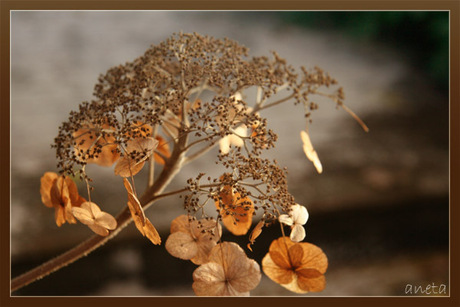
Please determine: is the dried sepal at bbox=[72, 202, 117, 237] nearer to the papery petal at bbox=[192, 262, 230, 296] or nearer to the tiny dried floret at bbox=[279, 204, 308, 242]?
the papery petal at bbox=[192, 262, 230, 296]

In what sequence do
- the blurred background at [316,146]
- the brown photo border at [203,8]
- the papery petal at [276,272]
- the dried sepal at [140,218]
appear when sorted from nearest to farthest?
1. the dried sepal at [140,218]
2. the papery petal at [276,272]
3. the brown photo border at [203,8]
4. the blurred background at [316,146]

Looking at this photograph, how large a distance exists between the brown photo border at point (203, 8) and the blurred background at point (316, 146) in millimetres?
121

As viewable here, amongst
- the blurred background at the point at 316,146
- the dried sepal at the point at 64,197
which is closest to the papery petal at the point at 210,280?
the dried sepal at the point at 64,197

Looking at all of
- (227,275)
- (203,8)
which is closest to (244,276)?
(227,275)

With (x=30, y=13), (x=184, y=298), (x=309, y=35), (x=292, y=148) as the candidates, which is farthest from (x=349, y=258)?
(x=30, y=13)

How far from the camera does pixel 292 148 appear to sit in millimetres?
1211

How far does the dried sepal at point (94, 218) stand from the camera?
2.07ft

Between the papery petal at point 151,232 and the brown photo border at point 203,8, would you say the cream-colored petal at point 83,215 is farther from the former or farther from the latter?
the brown photo border at point 203,8

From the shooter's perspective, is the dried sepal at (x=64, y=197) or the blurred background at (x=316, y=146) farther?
the blurred background at (x=316, y=146)

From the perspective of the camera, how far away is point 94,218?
25.5 inches

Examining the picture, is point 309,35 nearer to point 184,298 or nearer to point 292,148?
point 292,148

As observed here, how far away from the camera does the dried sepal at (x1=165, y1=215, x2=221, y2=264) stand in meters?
0.67

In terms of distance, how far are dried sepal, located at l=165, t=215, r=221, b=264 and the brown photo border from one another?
21 centimetres

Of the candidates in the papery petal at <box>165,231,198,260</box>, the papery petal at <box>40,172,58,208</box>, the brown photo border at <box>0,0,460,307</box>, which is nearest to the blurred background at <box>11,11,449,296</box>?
the brown photo border at <box>0,0,460,307</box>
